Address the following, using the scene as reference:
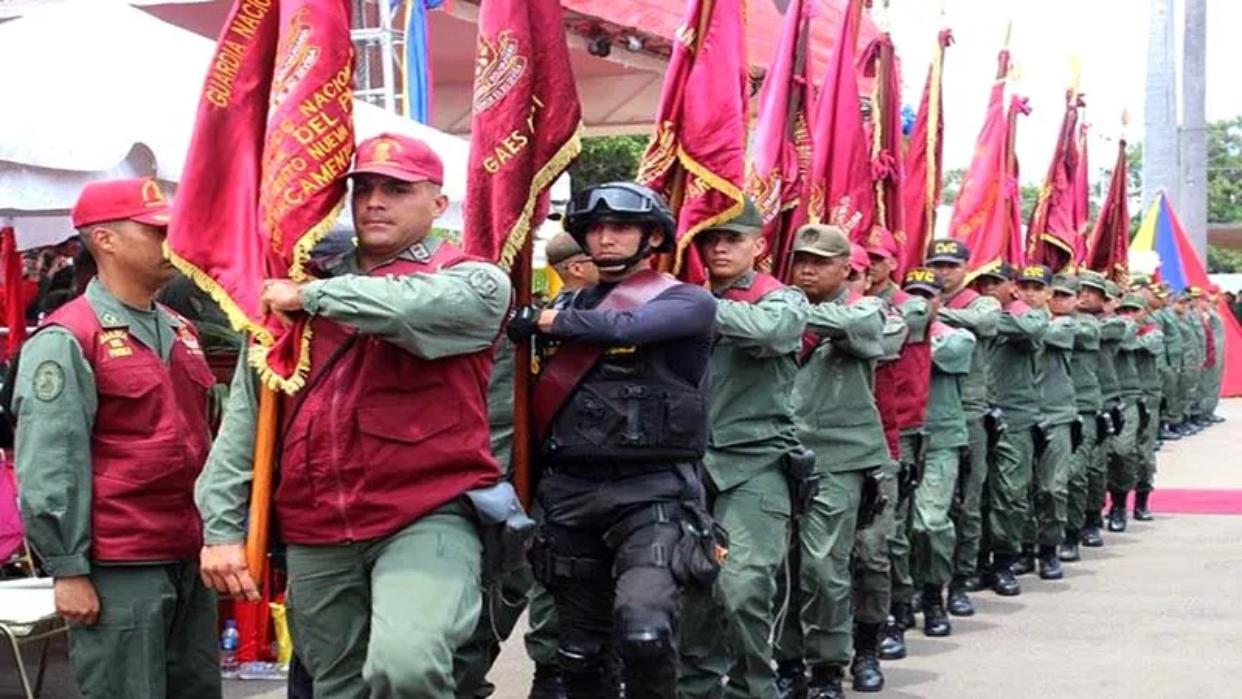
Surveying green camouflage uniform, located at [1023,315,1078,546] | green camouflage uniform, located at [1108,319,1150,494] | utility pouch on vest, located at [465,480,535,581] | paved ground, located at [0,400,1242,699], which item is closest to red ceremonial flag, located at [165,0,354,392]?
utility pouch on vest, located at [465,480,535,581]

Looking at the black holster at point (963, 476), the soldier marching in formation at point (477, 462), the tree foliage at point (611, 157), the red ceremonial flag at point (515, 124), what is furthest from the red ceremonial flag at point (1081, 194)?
the tree foliage at point (611, 157)

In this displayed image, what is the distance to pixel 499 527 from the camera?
514cm

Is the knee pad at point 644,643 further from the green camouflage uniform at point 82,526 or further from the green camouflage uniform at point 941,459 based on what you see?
the green camouflage uniform at point 941,459

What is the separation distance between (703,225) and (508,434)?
3.74 feet

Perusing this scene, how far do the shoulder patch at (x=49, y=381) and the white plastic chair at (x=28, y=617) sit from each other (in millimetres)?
1634

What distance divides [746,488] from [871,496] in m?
1.44

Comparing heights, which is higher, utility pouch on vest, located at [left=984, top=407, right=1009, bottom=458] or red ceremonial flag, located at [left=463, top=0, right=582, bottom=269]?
red ceremonial flag, located at [left=463, top=0, right=582, bottom=269]

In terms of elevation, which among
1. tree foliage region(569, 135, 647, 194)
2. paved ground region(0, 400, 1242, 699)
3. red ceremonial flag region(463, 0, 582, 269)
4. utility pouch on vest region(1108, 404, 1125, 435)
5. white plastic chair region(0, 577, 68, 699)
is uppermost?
tree foliage region(569, 135, 647, 194)

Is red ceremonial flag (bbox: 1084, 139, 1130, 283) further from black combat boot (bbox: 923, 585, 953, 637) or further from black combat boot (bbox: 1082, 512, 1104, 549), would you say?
black combat boot (bbox: 923, 585, 953, 637)

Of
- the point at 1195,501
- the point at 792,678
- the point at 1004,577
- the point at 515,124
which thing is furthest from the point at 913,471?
the point at 1195,501

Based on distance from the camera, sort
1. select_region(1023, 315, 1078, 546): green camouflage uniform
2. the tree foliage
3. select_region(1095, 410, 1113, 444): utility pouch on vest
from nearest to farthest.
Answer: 1. select_region(1023, 315, 1078, 546): green camouflage uniform
2. select_region(1095, 410, 1113, 444): utility pouch on vest
3. the tree foliage

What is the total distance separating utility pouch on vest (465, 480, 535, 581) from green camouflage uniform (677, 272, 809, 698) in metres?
1.39

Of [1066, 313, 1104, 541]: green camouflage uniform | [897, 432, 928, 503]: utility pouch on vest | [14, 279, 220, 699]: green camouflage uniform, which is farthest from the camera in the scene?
[1066, 313, 1104, 541]: green camouflage uniform

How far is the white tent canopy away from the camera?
7160 mm
